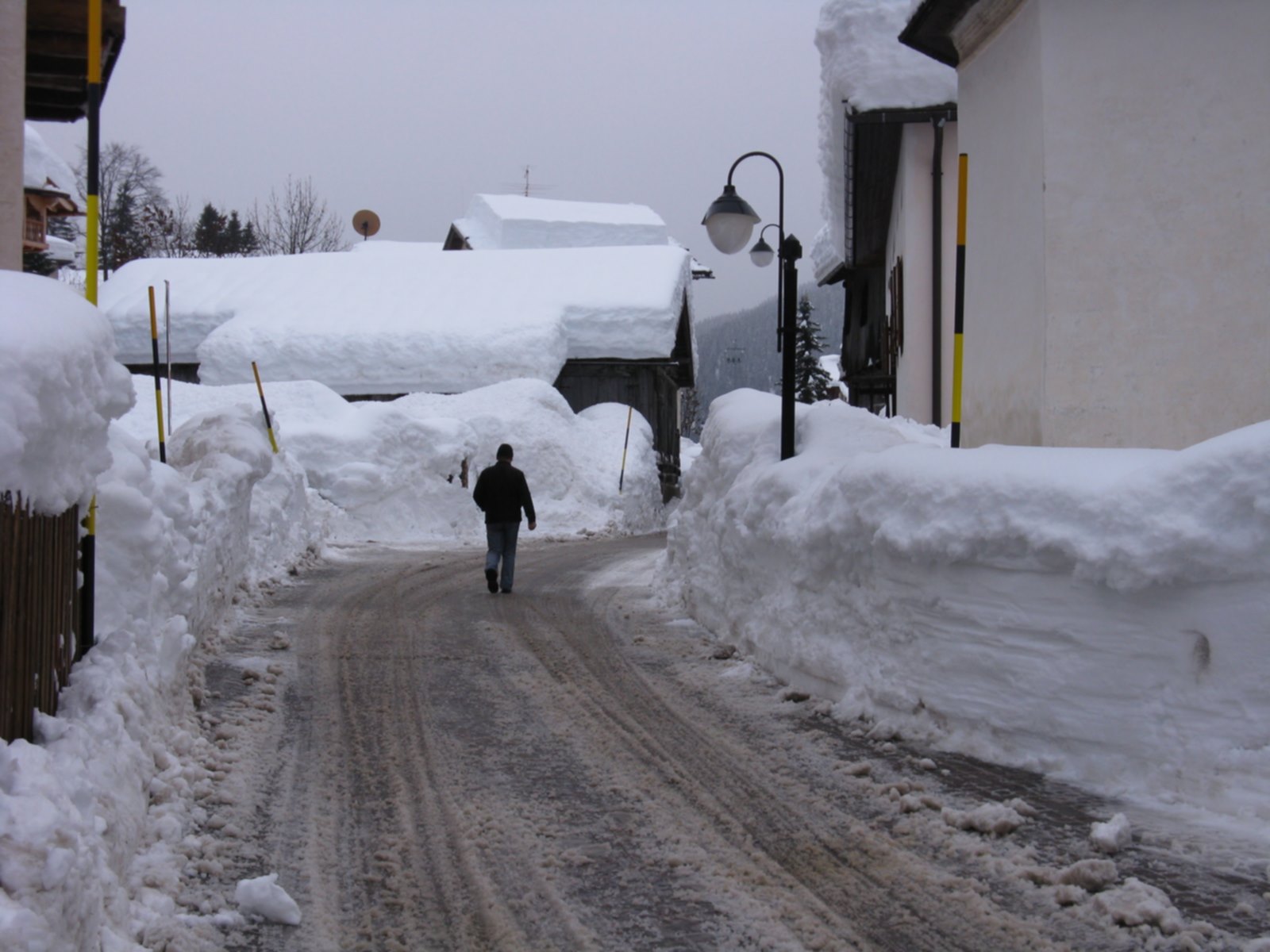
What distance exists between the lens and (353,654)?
8.02 m

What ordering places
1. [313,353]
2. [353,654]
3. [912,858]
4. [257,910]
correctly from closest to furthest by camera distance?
1. [257,910]
2. [912,858]
3. [353,654]
4. [313,353]

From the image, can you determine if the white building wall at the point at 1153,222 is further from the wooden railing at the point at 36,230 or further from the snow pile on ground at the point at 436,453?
the wooden railing at the point at 36,230

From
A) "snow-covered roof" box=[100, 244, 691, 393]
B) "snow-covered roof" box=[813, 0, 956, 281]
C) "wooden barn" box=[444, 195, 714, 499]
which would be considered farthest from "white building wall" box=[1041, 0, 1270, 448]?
"wooden barn" box=[444, 195, 714, 499]

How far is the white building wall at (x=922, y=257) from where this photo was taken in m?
14.5

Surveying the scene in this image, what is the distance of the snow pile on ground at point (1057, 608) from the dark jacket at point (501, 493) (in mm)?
5263

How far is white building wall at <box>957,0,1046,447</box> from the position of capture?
819cm

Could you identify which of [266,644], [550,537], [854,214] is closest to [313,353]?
[550,537]

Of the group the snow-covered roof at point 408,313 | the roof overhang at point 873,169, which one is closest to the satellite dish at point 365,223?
the snow-covered roof at point 408,313

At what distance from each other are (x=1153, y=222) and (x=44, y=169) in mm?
19818

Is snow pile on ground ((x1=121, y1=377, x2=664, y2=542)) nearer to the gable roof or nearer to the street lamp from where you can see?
the gable roof

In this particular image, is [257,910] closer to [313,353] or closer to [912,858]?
[912,858]

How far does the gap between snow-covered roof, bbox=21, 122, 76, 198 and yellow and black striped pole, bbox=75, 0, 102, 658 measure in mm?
16261

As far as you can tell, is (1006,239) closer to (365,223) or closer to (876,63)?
(876,63)

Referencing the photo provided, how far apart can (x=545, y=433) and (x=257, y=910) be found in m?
20.3
